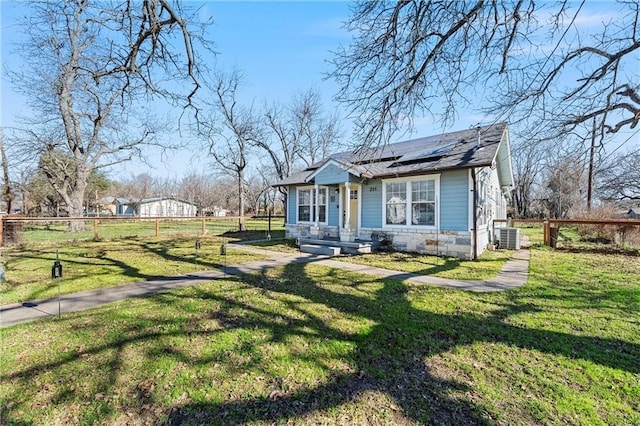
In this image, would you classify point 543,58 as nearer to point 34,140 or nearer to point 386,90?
point 386,90

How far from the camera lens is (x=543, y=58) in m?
4.58

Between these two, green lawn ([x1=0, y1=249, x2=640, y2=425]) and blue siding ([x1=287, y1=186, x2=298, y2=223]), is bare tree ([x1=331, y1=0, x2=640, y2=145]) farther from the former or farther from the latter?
blue siding ([x1=287, y1=186, x2=298, y2=223])

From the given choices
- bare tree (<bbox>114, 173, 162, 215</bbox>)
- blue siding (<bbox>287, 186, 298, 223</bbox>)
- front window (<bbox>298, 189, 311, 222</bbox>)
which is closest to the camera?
front window (<bbox>298, 189, 311, 222</bbox>)

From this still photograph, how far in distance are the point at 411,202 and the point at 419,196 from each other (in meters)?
0.36

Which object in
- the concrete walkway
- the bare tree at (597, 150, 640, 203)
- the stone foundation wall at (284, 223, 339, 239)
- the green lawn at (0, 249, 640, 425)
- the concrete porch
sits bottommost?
the green lawn at (0, 249, 640, 425)

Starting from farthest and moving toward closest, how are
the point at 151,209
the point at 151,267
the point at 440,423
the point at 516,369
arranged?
1. the point at 151,209
2. the point at 151,267
3. the point at 516,369
4. the point at 440,423

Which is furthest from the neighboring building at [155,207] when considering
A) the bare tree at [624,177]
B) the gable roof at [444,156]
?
the bare tree at [624,177]

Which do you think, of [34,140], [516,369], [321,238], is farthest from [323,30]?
[34,140]

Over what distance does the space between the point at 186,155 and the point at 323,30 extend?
14.6m

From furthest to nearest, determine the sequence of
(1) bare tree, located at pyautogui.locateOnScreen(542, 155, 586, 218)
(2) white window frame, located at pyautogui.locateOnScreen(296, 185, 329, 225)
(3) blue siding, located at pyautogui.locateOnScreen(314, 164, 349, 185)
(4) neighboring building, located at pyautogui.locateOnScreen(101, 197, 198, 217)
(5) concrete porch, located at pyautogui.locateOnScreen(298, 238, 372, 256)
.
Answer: (4) neighboring building, located at pyautogui.locateOnScreen(101, 197, 198, 217) < (1) bare tree, located at pyautogui.locateOnScreen(542, 155, 586, 218) < (2) white window frame, located at pyautogui.locateOnScreen(296, 185, 329, 225) < (3) blue siding, located at pyautogui.locateOnScreen(314, 164, 349, 185) < (5) concrete porch, located at pyautogui.locateOnScreen(298, 238, 372, 256)

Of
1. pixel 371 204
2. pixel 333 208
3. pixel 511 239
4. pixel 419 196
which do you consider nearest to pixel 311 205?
pixel 333 208

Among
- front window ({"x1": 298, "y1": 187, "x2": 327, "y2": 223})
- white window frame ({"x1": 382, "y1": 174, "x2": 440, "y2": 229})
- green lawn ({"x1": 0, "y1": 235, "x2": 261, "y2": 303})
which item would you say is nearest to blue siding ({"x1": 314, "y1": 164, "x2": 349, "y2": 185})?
front window ({"x1": 298, "y1": 187, "x2": 327, "y2": 223})

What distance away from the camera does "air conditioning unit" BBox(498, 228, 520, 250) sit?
11812 millimetres

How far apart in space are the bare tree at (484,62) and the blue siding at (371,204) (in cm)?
645
